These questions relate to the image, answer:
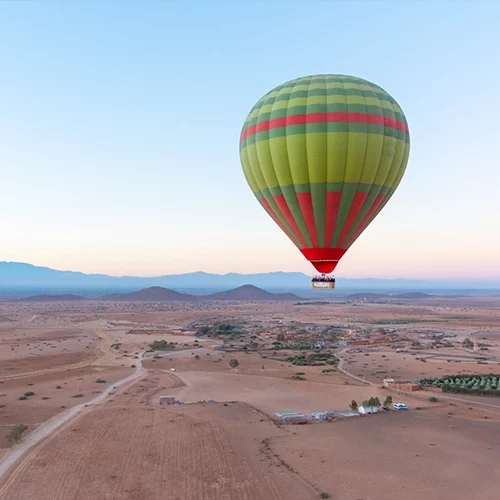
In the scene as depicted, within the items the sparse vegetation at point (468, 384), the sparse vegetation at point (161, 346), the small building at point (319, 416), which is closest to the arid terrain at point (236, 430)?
the sparse vegetation at point (468, 384)

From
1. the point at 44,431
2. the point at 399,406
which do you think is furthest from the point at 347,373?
the point at 44,431

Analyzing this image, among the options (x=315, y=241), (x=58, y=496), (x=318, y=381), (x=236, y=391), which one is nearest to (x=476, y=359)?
(x=318, y=381)

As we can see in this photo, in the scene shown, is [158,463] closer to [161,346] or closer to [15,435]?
[15,435]

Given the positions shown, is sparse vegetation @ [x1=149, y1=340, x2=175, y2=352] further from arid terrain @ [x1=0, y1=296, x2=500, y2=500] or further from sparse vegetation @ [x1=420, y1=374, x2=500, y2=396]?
sparse vegetation @ [x1=420, y1=374, x2=500, y2=396]

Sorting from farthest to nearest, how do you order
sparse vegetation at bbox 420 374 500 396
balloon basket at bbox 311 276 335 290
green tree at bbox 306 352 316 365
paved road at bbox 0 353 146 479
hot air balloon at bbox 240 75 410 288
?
green tree at bbox 306 352 316 365 < sparse vegetation at bbox 420 374 500 396 < balloon basket at bbox 311 276 335 290 < hot air balloon at bbox 240 75 410 288 < paved road at bbox 0 353 146 479

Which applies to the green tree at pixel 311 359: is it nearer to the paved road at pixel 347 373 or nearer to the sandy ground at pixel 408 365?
the paved road at pixel 347 373

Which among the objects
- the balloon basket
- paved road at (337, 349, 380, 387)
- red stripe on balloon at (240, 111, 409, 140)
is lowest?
paved road at (337, 349, 380, 387)

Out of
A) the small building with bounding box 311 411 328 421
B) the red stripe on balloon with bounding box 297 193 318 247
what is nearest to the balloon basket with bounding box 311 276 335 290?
the red stripe on balloon with bounding box 297 193 318 247

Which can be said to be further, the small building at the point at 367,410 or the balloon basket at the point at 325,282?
the small building at the point at 367,410
